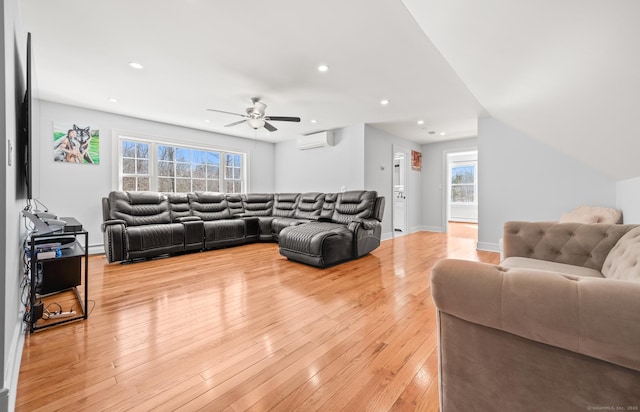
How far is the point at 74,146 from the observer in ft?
13.7

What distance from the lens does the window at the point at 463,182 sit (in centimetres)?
884

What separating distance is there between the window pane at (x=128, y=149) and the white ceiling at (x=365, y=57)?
0.78 m

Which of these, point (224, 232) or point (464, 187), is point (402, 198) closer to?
point (464, 187)

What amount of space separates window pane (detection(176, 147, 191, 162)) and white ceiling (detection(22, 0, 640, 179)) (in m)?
1.39

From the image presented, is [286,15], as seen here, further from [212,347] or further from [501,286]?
[212,347]

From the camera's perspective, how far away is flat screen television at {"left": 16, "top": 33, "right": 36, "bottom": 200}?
5.52 ft

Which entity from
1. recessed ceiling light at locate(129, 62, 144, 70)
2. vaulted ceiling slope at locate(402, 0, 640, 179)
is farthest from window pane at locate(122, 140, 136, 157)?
vaulted ceiling slope at locate(402, 0, 640, 179)

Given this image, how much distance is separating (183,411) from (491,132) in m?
5.36

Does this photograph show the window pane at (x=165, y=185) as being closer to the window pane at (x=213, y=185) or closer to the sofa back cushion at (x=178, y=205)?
the sofa back cushion at (x=178, y=205)

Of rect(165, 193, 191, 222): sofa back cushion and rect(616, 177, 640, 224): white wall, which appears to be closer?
rect(616, 177, 640, 224): white wall

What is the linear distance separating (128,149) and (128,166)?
12.7 inches

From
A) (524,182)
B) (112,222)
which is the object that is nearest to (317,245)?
(112,222)

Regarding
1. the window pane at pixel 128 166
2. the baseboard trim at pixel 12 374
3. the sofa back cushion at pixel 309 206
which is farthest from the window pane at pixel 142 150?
the baseboard trim at pixel 12 374

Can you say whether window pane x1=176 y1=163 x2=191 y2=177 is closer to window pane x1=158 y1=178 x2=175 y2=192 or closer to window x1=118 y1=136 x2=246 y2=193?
window x1=118 y1=136 x2=246 y2=193
